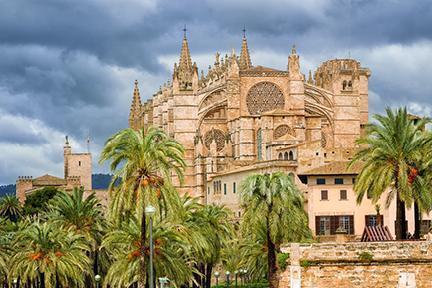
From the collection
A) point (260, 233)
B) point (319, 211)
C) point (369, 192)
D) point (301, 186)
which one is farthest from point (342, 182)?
point (369, 192)

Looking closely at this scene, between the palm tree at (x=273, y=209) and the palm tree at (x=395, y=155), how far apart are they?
8.29m

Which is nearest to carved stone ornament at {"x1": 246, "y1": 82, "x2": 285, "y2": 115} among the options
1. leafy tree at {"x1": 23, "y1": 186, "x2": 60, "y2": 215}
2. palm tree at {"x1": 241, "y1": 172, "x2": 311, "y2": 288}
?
leafy tree at {"x1": 23, "y1": 186, "x2": 60, "y2": 215}

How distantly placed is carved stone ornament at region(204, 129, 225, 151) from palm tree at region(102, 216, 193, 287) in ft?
223

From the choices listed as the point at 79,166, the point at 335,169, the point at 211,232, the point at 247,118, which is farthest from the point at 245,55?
the point at 211,232

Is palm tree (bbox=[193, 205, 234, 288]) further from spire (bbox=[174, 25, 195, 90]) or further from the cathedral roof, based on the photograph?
the cathedral roof

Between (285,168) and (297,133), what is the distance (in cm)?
1907

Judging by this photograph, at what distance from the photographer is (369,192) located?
48500 millimetres

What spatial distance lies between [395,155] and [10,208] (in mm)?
77868

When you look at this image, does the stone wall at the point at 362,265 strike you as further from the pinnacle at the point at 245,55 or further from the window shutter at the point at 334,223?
the pinnacle at the point at 245,55

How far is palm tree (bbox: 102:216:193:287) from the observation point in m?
43.3

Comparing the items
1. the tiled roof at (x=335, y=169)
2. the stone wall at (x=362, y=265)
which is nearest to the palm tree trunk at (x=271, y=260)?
the stone wall at (x=362, y=265)

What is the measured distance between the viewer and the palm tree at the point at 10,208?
117312 mm

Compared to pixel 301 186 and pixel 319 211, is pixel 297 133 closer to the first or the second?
pixel 301 186

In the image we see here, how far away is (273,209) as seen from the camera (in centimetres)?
5547
